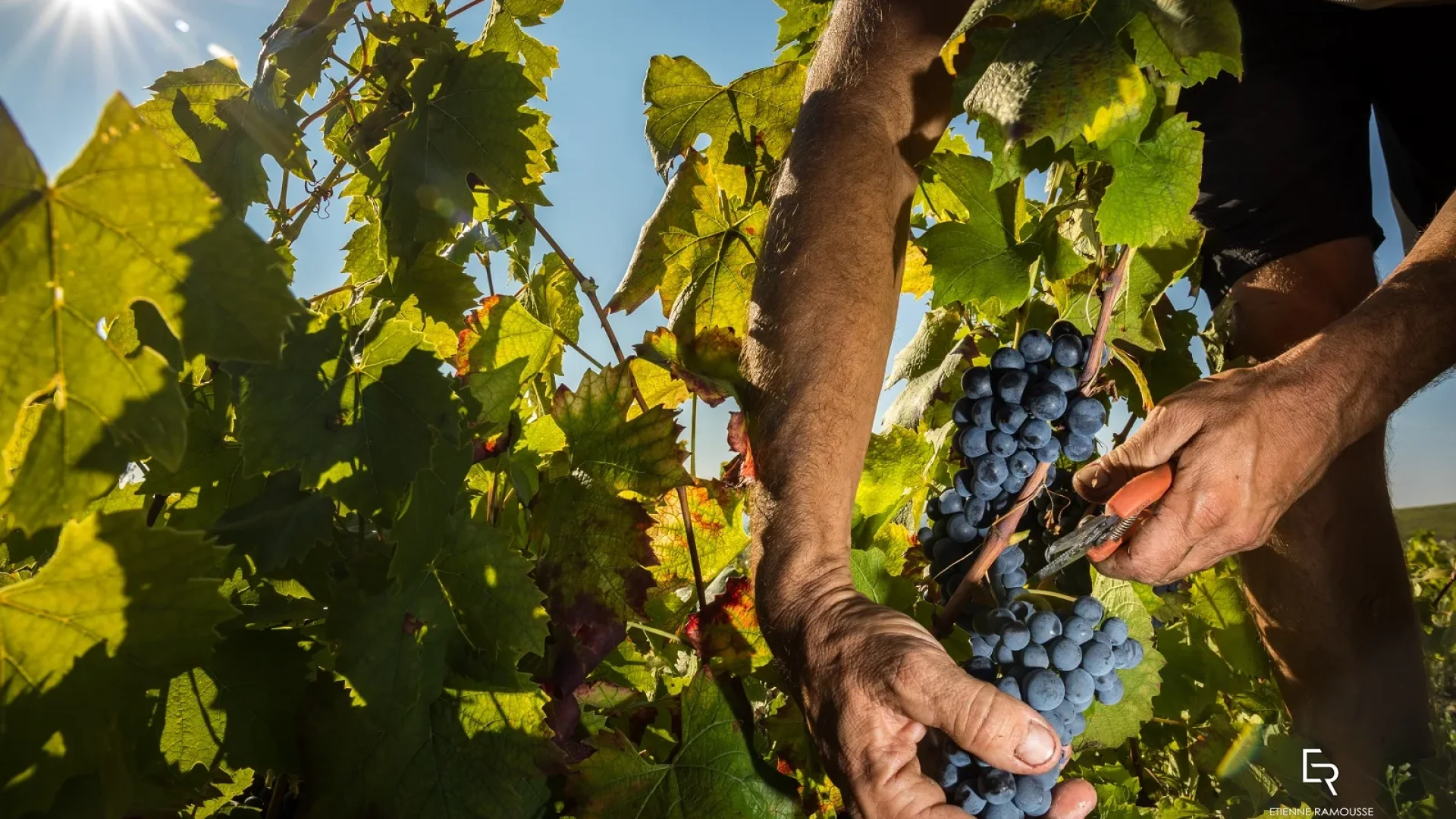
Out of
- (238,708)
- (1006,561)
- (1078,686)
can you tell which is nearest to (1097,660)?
(1078,686)

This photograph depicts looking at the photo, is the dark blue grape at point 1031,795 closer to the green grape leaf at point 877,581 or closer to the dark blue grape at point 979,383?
the green grape leaf at point 877,581

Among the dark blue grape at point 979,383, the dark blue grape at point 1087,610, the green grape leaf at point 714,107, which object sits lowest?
the dark blue grape at point 1087,610

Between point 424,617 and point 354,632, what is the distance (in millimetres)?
67

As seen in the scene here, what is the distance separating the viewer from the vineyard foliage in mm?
577

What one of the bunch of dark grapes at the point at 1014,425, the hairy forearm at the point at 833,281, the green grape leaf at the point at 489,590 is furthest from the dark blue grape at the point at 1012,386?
the green grape leaf at the point at 489,590

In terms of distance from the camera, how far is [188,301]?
58 cm

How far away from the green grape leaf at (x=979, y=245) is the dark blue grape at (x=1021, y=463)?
241 mm

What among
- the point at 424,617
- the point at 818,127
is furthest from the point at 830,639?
the point at 818,127

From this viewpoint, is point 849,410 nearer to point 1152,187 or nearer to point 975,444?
point 975,444

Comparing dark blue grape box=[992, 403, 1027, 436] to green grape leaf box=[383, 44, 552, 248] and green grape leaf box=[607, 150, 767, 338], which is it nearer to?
green grape leaf box=[607, 150, 767, 338]

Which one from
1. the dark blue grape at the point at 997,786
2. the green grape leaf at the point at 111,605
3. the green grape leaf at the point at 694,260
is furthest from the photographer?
the green grape leaf at the point at 694,260

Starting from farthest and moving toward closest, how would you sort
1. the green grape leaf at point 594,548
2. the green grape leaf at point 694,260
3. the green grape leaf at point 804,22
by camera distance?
1. the green grape leaf at point 804,22
2. the green grape leaf at point 694,260
3. the green grape leaf at point 594,548

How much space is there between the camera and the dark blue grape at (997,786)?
2.99 ft

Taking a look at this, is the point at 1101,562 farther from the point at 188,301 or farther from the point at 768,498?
the point at 188,301
